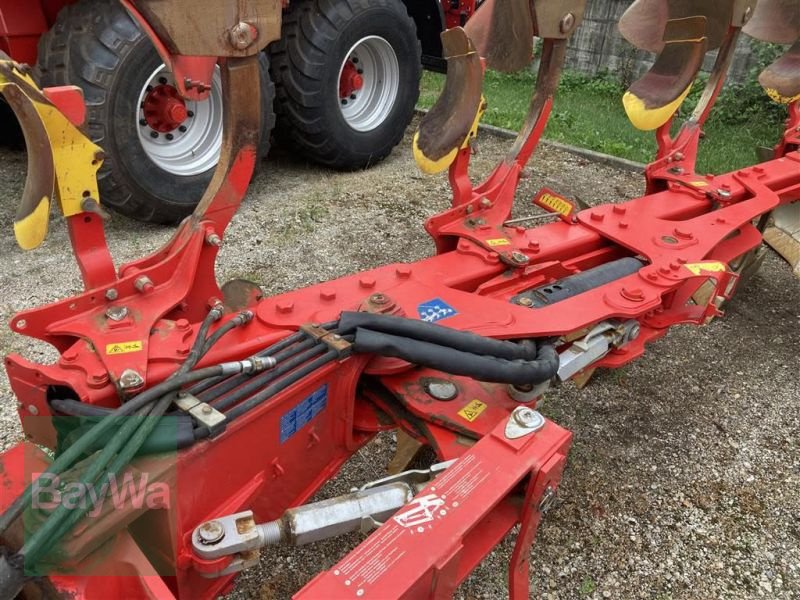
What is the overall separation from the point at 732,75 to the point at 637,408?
5813 millimetres

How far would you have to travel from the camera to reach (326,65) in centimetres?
392

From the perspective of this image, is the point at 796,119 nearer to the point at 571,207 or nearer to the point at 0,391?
the point at 571,207

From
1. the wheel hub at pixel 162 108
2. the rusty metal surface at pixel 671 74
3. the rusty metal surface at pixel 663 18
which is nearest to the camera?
the rusty metal surface at pixel 671 74

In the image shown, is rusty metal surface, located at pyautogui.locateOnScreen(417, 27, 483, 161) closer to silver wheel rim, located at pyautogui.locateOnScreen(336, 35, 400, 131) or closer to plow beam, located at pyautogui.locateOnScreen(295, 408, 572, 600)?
plow beam, located at pyautogui.locateOnScreen(295, 408, 572, 600)

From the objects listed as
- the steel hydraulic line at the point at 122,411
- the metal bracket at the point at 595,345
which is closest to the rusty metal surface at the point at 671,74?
the metal bracket at the point at 595,345

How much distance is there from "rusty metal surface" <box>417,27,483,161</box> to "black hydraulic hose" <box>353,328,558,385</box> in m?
0.78

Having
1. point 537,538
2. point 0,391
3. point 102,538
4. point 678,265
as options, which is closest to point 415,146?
point 678,265

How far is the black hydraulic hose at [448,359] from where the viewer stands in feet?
4.80

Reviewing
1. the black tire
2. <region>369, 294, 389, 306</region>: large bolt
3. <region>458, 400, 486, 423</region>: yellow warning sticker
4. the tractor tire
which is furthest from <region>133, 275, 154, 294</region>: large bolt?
the black tire

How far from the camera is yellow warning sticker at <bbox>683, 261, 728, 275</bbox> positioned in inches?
79.1

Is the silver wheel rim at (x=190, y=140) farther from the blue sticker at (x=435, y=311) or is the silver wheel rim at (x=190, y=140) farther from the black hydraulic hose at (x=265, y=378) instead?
the black hydraulic hose at (x=265, y=378)

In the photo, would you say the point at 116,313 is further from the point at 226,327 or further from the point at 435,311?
the point at 435,311

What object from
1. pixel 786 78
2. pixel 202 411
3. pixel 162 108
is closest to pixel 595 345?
pixel 202 411

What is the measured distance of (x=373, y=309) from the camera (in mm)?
1652
